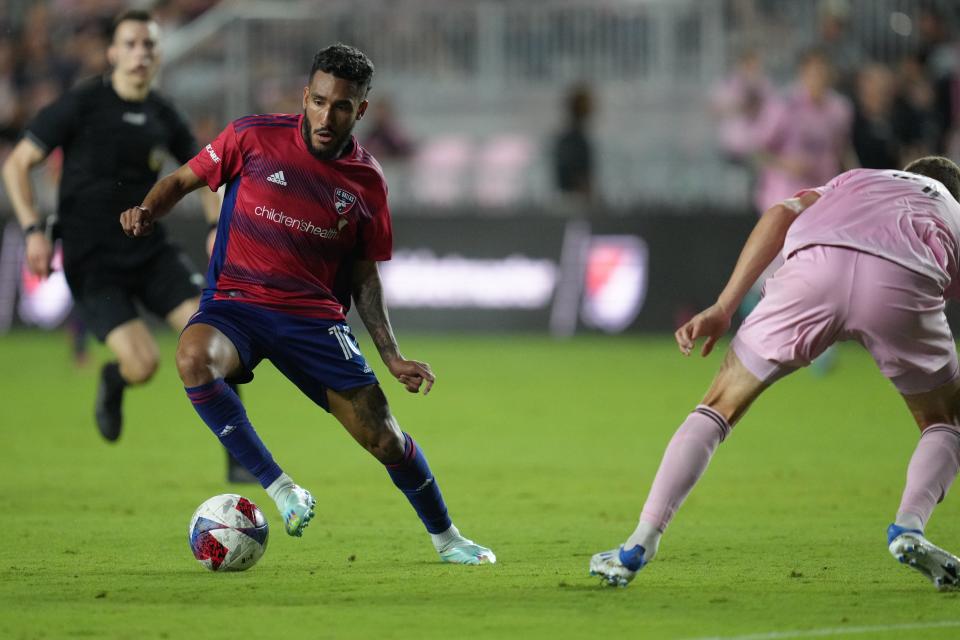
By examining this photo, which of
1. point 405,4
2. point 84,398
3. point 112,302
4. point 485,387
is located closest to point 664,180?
point 405,4

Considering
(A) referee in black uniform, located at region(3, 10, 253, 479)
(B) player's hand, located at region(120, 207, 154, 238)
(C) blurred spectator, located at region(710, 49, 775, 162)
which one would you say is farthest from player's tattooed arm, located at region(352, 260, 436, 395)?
(C) blurred spectator, located at region(710, 49, 775, 162)

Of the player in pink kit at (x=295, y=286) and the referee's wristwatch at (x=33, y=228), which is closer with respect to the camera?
the player in pink kit at (x=295, y=286)

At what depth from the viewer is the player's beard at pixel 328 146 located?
266 inches

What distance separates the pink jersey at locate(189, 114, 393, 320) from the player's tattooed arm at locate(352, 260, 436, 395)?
14 centimetres

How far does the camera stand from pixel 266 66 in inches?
928

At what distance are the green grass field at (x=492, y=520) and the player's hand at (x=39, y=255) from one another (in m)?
1.27

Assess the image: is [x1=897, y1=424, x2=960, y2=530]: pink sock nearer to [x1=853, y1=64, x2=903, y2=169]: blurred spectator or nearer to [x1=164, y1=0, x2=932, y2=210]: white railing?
[x1=853, y1=64, x2=903, y2=169]: blurred spectator

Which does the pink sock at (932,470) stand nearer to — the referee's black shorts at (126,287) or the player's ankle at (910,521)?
the player's ankle at (910,521)

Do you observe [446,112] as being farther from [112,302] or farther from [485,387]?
[112,302]

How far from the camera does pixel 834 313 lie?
610 centimetres

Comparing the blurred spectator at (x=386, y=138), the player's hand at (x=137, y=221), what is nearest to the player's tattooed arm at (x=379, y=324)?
the player's hand at (x=137, y=221)

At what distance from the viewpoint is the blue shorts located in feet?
22.4

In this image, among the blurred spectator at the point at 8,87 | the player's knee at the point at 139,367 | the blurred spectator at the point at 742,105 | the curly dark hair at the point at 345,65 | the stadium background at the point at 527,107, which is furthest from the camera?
the blurred spectator at the point at 8,87

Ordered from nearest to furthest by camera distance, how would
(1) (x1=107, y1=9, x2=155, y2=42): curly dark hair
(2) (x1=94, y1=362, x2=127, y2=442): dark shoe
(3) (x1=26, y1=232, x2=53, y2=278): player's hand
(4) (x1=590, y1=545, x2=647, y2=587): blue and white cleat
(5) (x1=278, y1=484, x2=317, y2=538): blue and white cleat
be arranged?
(4) (x1=590, y1=545, x2=647, y2=587): blue and white cleat → (5) (x1=278, y1=484, x2=317, y2=538): blue and white cleat → (3) (x1=26, y1=232, x2=53, y2=278): player's hand → (1) (x1=107, y1=9, x2=155, y2=42): curly dark hair → (2) (x1=94, y1=362, x2=127, y2=442): dark shoe
